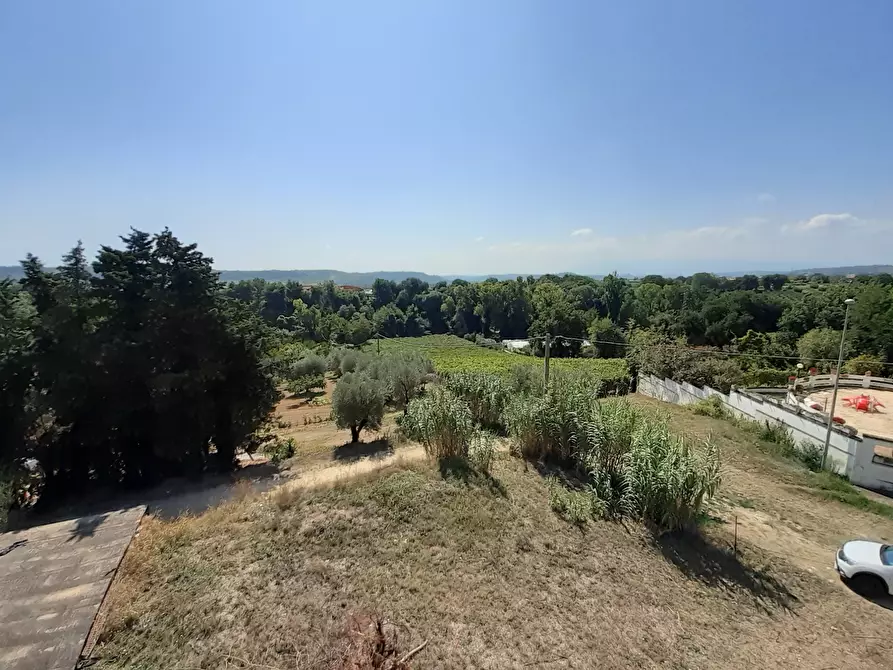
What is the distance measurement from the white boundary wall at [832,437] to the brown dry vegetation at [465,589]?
18.2 ft

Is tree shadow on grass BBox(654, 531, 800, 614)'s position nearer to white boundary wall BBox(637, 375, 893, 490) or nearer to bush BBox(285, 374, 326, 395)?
white boundary wall BBox(637, 375, 893, 490)

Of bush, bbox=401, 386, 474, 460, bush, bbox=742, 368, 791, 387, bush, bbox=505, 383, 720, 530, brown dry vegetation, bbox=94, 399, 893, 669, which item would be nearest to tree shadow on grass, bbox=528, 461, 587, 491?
bush, bbox=505, 383, 720, 530

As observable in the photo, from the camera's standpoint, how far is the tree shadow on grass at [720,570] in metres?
5.88

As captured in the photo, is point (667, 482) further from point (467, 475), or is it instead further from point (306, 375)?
point (306, 375)

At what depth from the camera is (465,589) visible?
5348mm

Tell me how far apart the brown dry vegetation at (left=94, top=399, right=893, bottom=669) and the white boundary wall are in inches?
219

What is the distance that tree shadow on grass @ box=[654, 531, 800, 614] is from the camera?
19.3ft

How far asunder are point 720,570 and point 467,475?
14.1 ft

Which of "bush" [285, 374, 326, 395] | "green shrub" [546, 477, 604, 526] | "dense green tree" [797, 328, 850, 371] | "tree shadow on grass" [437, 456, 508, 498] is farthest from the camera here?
"bush" [285, 374, 326, 395]

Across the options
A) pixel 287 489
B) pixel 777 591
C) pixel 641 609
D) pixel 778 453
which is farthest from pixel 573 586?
pixel 778 453

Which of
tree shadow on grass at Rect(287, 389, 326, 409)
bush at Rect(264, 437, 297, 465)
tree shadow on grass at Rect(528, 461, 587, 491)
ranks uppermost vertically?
tree shadow on grass at Rect(528, 461, 587, 491)

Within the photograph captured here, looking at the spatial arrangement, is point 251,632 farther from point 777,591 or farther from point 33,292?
point 33,292

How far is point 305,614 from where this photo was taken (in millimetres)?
4773

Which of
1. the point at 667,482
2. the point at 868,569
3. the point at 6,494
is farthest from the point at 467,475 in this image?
the point at 6,494
